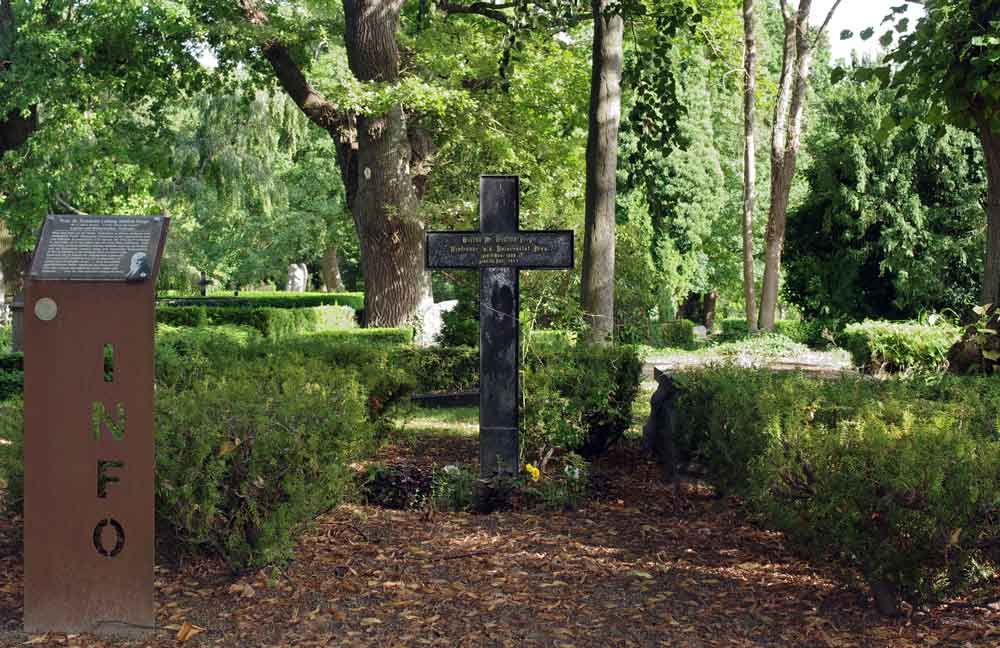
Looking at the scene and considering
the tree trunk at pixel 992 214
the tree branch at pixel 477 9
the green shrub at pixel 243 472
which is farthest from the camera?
the tree branch at pixel 477 9

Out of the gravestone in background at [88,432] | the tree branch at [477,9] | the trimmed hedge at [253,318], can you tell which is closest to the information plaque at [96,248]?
the gravestone in background at [88,432]

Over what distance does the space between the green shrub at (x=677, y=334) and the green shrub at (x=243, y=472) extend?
21172 millimetres

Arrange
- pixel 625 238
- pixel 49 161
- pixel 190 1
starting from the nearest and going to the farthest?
pixel 190 1 < pixel 49 161 < pixel 625 238

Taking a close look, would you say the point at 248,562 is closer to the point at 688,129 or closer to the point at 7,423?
the point at 7,423

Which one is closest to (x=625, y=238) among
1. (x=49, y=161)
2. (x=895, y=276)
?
(x=895, y=276)

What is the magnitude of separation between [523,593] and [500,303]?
8.84ft

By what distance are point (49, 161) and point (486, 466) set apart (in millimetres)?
14152

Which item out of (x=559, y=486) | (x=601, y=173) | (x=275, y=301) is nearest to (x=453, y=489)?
(x=559, y=486)

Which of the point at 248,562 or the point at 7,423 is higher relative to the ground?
the point at 7,423

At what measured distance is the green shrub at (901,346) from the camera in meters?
16.2

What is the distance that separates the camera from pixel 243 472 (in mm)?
4984

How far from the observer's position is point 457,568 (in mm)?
5730

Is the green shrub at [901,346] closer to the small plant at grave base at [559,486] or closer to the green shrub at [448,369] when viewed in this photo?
the green shrub at [448,369]

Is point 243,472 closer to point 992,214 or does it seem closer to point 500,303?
point 500,303
